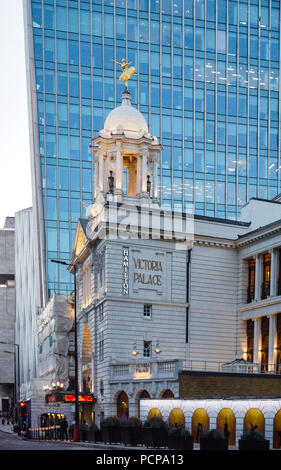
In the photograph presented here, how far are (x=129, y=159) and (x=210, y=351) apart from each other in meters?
19.5

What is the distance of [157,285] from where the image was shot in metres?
63.0

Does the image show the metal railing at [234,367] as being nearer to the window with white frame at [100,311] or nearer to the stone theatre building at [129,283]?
the stone theatre building at [129,283]

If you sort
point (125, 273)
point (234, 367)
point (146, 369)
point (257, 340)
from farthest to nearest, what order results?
point (257, 340)
point (125, 273)
point (234, 367)
point (146, 369)

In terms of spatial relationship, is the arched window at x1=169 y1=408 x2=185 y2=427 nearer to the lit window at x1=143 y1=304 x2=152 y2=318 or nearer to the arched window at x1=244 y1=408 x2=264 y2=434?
the arched window at x1=244 y1=408 x2=264 y2=434

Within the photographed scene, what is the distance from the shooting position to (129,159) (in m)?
72.1

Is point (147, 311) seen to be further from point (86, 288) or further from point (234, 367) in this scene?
point (86, 288)

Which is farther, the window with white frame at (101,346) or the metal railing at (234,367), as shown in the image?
the window with white frame at (101,346)

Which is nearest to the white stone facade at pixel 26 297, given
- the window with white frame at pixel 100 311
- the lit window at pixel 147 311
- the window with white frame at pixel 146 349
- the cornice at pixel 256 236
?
the window with white frame at pixel 100 311

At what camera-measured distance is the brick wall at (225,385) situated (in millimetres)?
51291

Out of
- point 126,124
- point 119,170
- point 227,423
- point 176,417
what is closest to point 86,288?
point 119,170

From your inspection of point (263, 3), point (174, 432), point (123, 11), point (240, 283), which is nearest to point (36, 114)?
point (123, 11)

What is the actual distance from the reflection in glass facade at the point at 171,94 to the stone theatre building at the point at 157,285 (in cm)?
4007

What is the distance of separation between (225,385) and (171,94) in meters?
70.2
